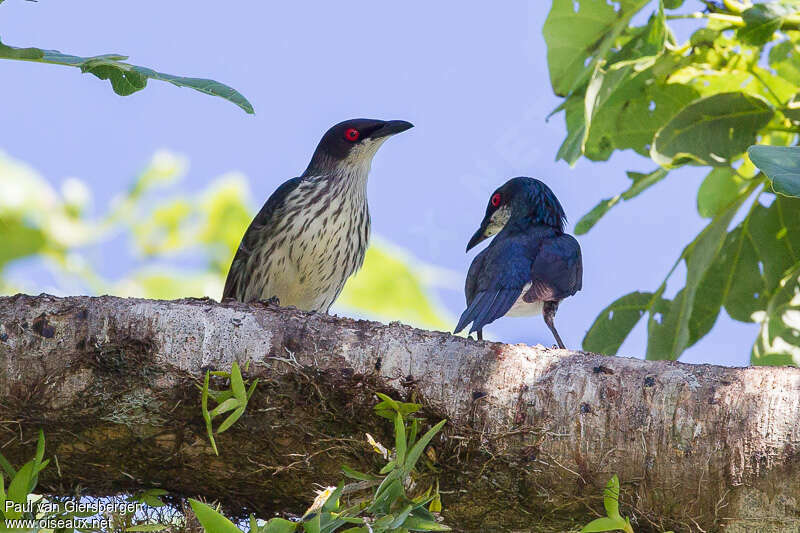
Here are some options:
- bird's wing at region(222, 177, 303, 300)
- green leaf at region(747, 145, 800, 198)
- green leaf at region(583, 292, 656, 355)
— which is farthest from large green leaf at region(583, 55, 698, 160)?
green leaf at region(747, 145, 800, 198)

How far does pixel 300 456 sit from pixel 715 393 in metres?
1.08

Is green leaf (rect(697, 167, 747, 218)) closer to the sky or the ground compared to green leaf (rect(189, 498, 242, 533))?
closer to the sky

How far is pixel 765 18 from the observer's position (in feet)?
11.4

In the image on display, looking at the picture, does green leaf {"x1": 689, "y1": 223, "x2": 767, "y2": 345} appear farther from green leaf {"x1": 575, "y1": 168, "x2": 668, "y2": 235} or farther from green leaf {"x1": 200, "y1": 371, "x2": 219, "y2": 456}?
green leaf {"x1": 200, "y1": 371, "x2": 219, "y2": 456}

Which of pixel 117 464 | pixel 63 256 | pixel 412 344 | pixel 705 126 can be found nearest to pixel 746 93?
pixel 705 126

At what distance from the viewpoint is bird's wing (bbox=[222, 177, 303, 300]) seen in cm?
496

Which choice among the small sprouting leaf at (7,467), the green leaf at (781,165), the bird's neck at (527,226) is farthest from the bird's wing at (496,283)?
the small sprouting leaf at (7,467)

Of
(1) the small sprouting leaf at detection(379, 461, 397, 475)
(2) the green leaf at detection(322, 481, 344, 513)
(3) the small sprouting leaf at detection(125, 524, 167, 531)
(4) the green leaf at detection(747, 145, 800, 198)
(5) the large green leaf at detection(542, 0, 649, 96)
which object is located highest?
(5) the large green leaf at detection(542, 0, 649, 96)

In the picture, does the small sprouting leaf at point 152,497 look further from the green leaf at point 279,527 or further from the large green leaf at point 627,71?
the large green leaf at point 627,71

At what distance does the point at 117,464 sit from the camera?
2666 mm

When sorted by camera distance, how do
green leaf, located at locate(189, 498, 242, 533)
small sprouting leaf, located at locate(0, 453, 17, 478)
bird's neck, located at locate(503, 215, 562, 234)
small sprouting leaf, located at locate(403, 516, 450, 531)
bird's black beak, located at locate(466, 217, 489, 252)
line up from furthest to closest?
bird's black beak, located at locate(466, 217, 489, 252)
bird's neck, located at locate(503, 215, 562, 234)
small sprouting leaf, located at locate(0, 453, 17, 478)
small sprouting leaf, located at locate(403, 516, 450, 531)
green leaf, located at locate(189, 498, 242, 533)

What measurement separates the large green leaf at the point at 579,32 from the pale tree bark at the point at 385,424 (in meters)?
1.80

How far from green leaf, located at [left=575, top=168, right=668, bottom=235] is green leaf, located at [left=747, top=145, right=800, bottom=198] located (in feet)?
5.66

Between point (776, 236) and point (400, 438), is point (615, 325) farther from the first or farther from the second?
point (400, 438)
